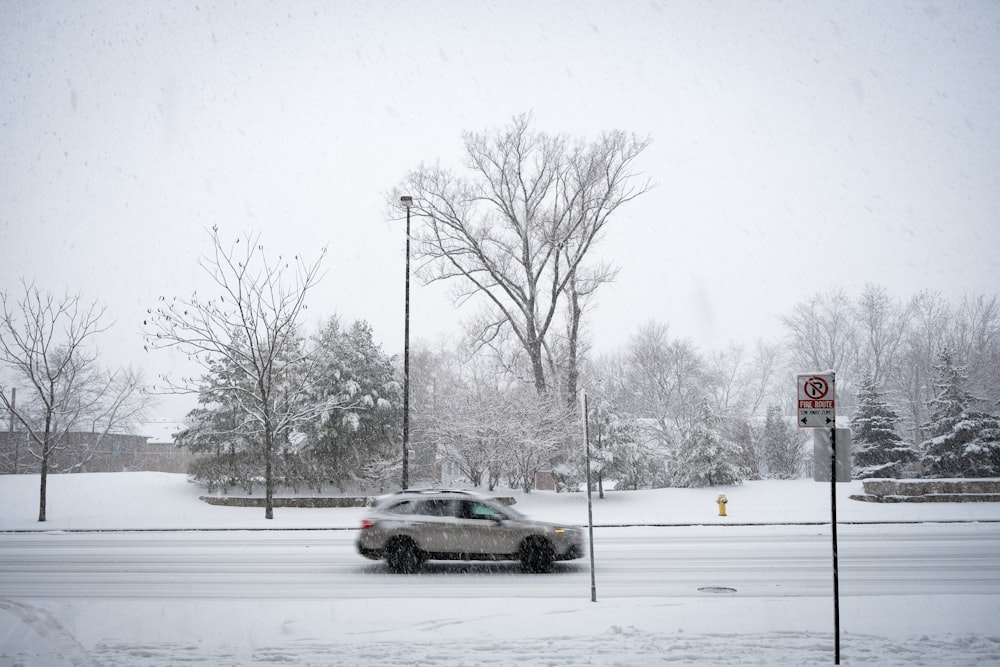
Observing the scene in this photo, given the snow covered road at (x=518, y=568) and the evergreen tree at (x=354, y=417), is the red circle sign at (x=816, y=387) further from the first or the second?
the evergreen tree at (x=354, y=417)

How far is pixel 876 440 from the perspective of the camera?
3644 cm

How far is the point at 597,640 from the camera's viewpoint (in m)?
7.73

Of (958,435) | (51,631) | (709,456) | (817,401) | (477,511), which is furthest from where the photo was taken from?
(709,456)

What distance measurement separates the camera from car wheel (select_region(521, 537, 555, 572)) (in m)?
13.3

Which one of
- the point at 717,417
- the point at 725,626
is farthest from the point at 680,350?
the point at 725,626

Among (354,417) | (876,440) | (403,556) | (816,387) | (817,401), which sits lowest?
(403,556)

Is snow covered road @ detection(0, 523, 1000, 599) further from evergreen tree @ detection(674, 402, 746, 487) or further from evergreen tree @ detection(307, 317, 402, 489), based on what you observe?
evergreen tree @ detection(674, 402, 746, 487)

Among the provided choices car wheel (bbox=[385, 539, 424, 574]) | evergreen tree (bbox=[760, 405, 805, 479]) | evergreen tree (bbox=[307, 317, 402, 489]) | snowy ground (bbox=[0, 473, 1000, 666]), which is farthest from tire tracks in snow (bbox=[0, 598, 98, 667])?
evergreen tree (bbox=[760, 405, 805, 479])

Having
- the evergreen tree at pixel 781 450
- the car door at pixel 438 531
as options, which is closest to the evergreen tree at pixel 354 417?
the car door at pixel 438 531

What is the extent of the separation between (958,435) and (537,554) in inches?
1109

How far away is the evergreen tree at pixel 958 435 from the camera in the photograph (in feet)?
106

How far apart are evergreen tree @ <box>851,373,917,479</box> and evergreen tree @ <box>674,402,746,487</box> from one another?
6911 millimetres

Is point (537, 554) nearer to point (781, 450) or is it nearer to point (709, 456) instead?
point (709, 456)

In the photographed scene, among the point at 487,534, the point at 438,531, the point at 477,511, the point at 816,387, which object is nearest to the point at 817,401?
the point at 816,387
